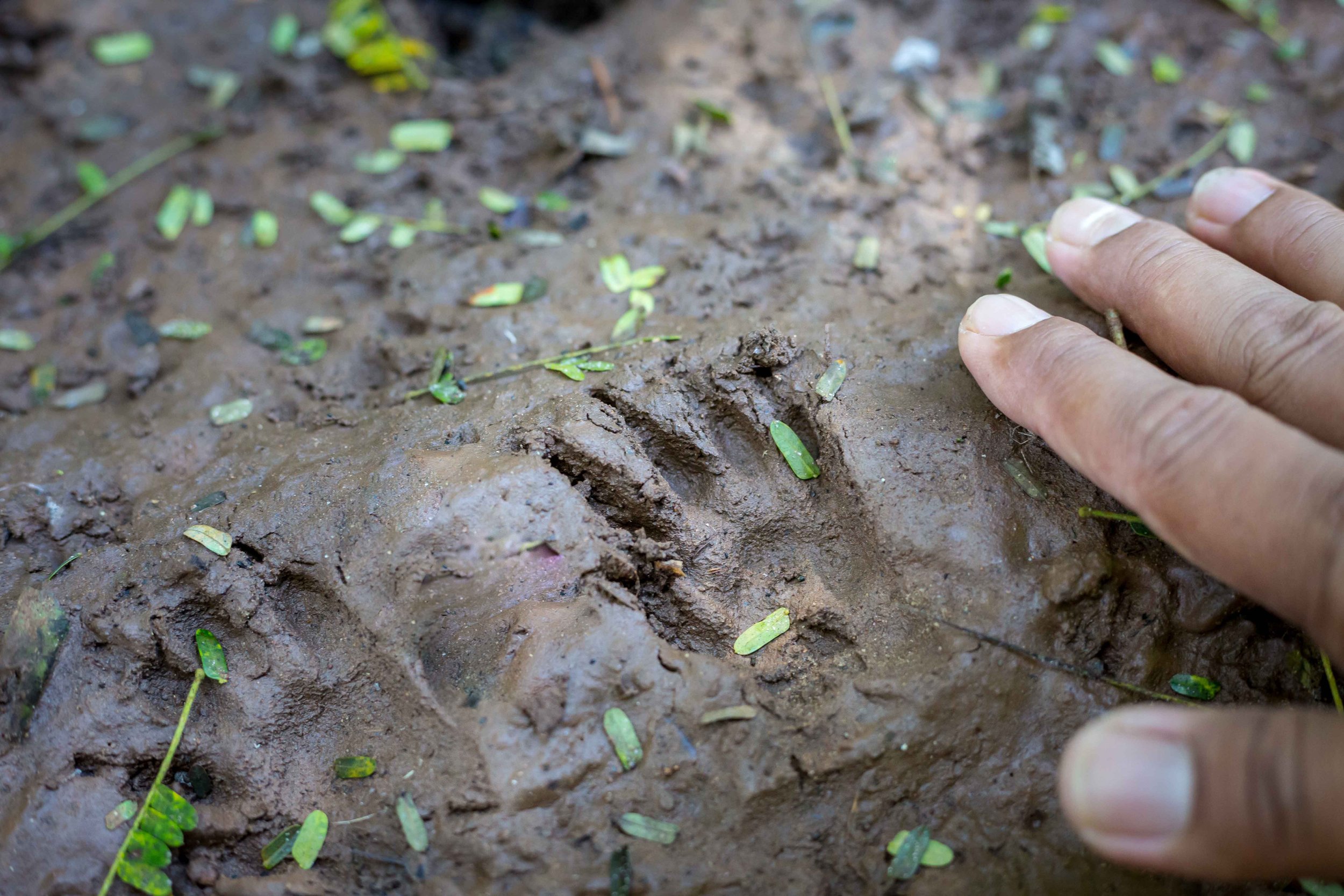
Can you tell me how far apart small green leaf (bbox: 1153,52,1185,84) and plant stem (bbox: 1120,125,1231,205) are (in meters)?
0.34

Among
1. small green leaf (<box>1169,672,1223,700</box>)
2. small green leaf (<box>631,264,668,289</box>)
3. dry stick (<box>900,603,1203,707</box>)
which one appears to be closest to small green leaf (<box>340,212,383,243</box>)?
small green leaf (<box>631,264,668,289</box>)

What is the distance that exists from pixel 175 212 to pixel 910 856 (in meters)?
3.70

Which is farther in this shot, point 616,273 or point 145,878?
point 616,273

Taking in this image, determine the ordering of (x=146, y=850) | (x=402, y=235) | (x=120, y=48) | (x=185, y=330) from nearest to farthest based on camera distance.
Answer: (x=146, y=850), (x=185, y=330), (x=402, y=235), (x=120, y=48)

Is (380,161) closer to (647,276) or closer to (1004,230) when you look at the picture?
(647,276)

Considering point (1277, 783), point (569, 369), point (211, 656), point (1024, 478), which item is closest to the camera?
point (1277, 783)

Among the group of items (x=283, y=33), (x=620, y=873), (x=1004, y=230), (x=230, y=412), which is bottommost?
(x=620, y=873)

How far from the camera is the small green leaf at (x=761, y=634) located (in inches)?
99.8

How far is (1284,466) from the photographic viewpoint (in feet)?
6.23

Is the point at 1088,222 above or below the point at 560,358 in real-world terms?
above

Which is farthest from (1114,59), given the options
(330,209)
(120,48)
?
(120,48)

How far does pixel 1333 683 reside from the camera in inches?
94.7

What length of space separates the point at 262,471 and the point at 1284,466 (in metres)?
2.74

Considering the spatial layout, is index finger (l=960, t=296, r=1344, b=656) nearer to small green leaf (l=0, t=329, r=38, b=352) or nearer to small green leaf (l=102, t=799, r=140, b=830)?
small green leaf (l=102, t=799, r=140, b=830)
